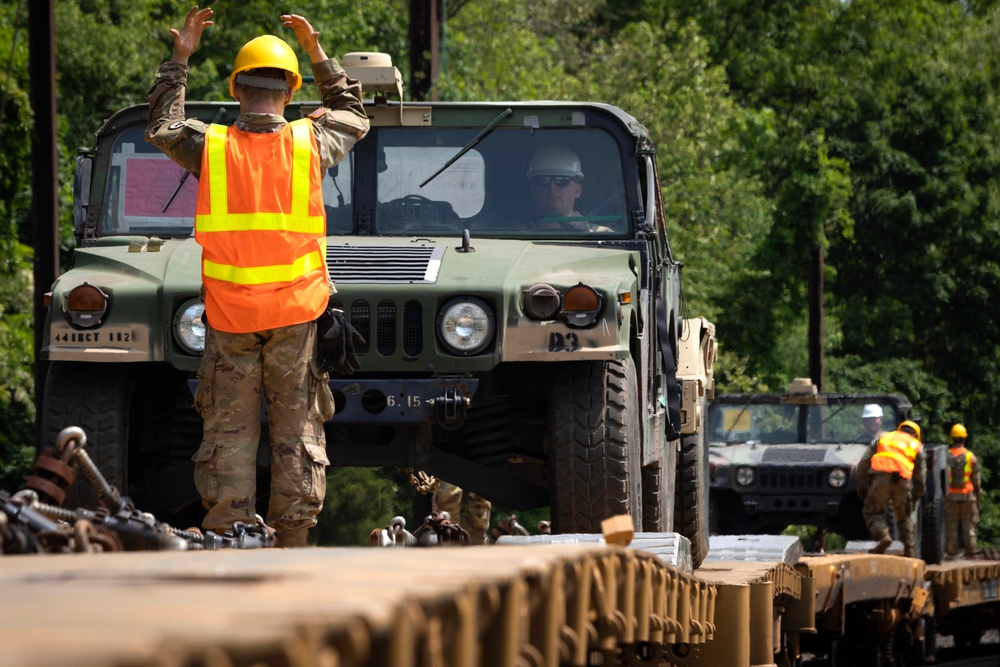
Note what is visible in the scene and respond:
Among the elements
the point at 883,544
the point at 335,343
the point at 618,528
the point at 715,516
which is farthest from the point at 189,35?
the point at 715,516

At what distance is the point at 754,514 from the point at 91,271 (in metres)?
10.9

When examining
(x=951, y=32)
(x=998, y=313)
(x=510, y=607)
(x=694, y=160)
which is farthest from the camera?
(x=951, y=32)

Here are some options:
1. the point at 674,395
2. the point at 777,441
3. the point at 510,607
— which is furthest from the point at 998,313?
the point at 510,607

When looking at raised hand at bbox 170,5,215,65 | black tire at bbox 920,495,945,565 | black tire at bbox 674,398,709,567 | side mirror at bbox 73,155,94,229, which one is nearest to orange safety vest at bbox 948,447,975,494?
black tire at bbox 920,495,945,565

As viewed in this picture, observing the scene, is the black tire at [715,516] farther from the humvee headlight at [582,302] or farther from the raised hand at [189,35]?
the raised hand at [189,35]

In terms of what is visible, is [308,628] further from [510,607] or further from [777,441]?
[777,441]

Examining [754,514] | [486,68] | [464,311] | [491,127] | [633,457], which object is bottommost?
[754,514]

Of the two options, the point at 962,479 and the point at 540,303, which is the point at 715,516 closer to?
the point at 962,479

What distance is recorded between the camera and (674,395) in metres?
8.58

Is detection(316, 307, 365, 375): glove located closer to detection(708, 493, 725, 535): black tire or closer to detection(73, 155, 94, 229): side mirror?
detection(73, 155, 94, 229): side mirror

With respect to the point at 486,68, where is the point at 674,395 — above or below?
below

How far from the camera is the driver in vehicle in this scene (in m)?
8.00

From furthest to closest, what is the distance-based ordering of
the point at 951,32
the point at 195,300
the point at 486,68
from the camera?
the point at 951,32 → the point at 486,68 → the point at 195,300

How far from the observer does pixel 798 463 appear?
1723cm
